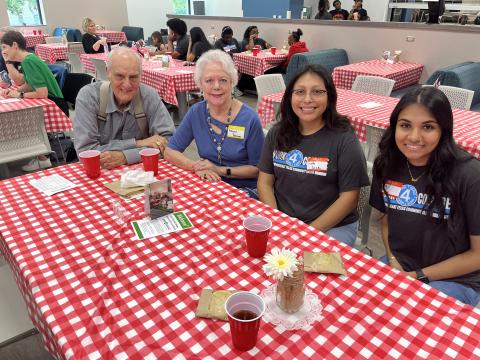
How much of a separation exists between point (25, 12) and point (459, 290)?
12557mm

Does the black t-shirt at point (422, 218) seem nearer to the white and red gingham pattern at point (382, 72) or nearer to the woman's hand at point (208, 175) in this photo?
the woman's hand at point (208, 175)

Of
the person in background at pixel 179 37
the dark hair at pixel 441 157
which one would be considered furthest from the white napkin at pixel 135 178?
the person in background at pixel 179 37

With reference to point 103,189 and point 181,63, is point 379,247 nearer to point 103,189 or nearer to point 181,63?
point 103,189

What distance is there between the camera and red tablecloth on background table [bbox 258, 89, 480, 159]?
250 centimetres

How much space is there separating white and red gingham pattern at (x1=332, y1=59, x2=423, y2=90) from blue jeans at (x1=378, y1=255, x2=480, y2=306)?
3.81 metres

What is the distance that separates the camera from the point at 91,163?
5.85 ft

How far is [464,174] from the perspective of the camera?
1351 millimetres

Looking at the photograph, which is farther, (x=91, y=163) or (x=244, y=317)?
(x=91, y=163)

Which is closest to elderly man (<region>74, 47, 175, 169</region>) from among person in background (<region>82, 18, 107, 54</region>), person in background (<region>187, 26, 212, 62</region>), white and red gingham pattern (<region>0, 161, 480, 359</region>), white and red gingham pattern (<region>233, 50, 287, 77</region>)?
white and red gingham pattern (<region>0, 161, 480, 359</region>)

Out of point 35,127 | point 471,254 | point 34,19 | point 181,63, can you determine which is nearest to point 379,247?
point 471,254

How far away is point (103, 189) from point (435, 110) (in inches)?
55.0

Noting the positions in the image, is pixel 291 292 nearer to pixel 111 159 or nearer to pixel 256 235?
pixel 256 235

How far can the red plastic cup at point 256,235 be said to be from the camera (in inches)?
47.3

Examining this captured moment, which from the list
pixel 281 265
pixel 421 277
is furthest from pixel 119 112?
pixel 421 277
